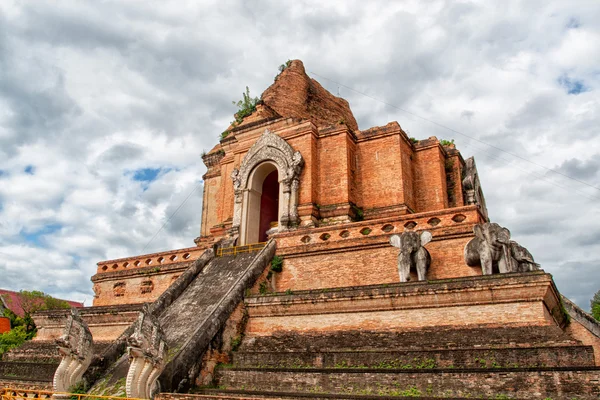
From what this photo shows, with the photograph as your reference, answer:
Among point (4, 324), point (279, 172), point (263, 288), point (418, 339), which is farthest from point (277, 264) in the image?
point (4, 324)

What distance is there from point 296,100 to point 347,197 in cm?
709

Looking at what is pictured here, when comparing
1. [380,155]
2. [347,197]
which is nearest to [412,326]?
[347,197]

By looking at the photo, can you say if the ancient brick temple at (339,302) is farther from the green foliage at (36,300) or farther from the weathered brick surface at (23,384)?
the green foliage at (36,300)

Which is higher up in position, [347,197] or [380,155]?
[380,155]

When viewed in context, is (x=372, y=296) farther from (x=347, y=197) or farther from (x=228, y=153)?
(x=228, y=153)

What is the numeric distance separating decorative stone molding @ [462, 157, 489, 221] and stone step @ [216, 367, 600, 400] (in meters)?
12.8

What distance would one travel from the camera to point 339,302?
11.2 meters

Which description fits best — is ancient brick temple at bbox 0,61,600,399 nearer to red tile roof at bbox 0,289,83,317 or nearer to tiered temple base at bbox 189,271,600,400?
tiered temple base at bbox 189,271,600,400

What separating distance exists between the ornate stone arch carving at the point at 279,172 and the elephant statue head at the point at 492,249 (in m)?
7.36

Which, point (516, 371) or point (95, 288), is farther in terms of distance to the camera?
→ point (95, 288)

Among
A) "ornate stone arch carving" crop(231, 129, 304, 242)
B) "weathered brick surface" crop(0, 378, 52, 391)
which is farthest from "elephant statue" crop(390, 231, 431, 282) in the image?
"weathered brick surface" crop(0, 378, 52, 391)

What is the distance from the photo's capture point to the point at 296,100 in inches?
912

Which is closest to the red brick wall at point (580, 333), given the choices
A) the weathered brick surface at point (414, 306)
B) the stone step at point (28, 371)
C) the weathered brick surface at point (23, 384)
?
the weathered brick surface at point (414, 306)

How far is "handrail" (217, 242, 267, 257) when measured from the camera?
16.0 metres
